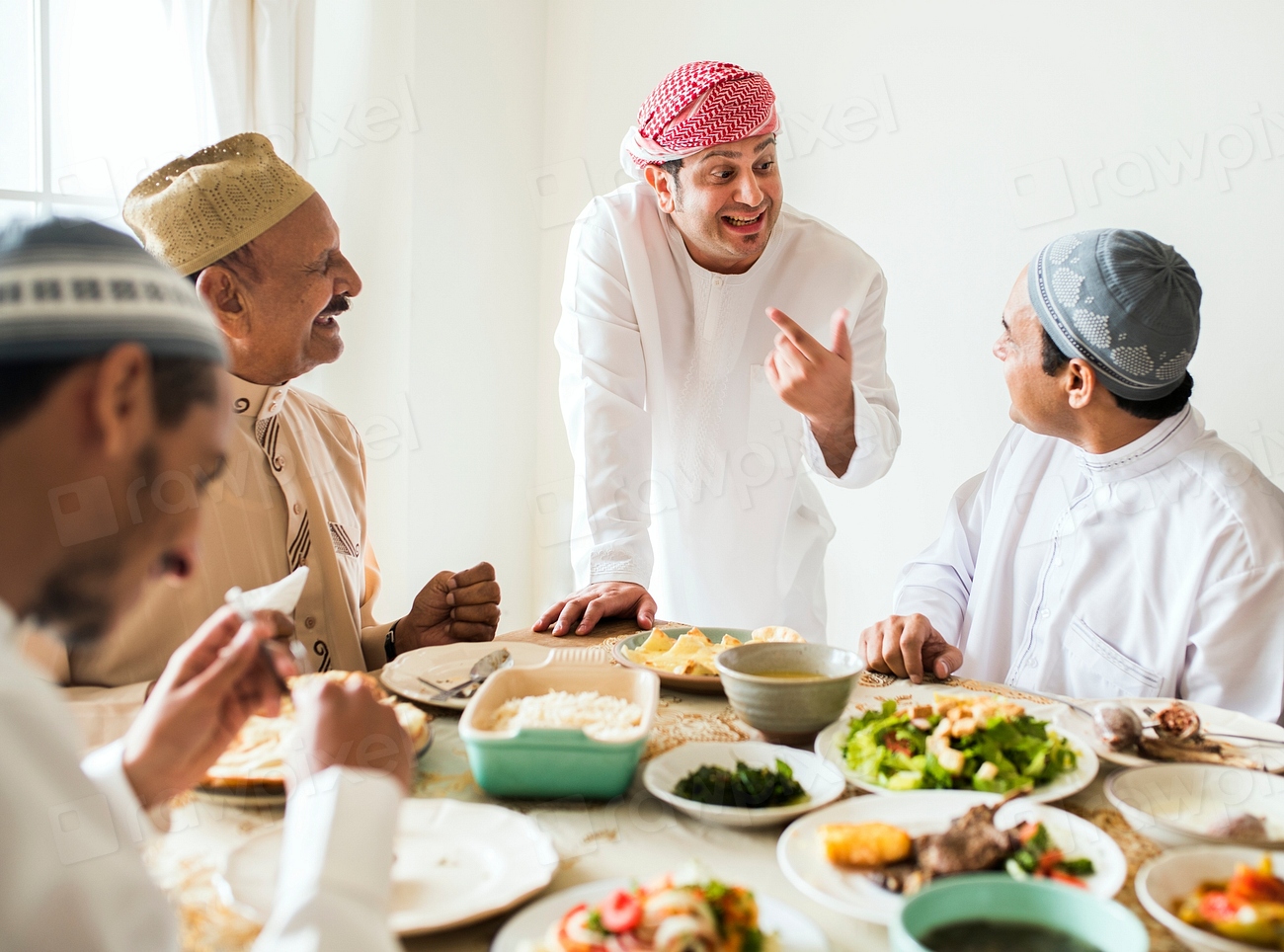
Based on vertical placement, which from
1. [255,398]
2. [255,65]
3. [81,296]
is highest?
[255,65]

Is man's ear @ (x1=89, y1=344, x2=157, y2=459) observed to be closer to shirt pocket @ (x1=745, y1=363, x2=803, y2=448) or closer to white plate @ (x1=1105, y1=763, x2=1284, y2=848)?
white plate @ (x1=1105, y1=763, x2=1284, y2=848)

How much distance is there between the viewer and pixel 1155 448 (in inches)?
87.9

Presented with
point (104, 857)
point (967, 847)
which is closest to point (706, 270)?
point (967, 847)

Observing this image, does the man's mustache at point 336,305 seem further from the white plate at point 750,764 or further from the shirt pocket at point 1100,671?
the shirt pocket at point 1100,671

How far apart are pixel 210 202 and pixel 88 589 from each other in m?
1.39

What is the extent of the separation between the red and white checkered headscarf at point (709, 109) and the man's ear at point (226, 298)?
1252 mm

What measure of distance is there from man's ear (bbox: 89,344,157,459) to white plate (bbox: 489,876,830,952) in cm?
55

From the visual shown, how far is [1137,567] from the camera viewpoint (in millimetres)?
2221

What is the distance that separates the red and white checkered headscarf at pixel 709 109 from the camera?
273 cm

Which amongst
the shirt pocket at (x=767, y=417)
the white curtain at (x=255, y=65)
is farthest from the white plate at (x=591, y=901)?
the white curtain at (x=255, y=65)

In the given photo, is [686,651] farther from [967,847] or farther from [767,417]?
[767,417]

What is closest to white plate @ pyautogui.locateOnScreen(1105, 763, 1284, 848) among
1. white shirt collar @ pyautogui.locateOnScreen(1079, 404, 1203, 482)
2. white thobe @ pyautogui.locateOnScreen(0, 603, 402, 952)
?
white thobe @ pyautogui.locateOnScreen(0, 603, 402, 952)

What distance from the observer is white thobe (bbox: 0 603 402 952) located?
81 cm

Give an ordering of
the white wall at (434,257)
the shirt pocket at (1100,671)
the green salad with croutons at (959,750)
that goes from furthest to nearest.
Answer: the white wall at (434,257) → the shirt pocket at (1100,671) → the green salad with croutons at (959,750)
